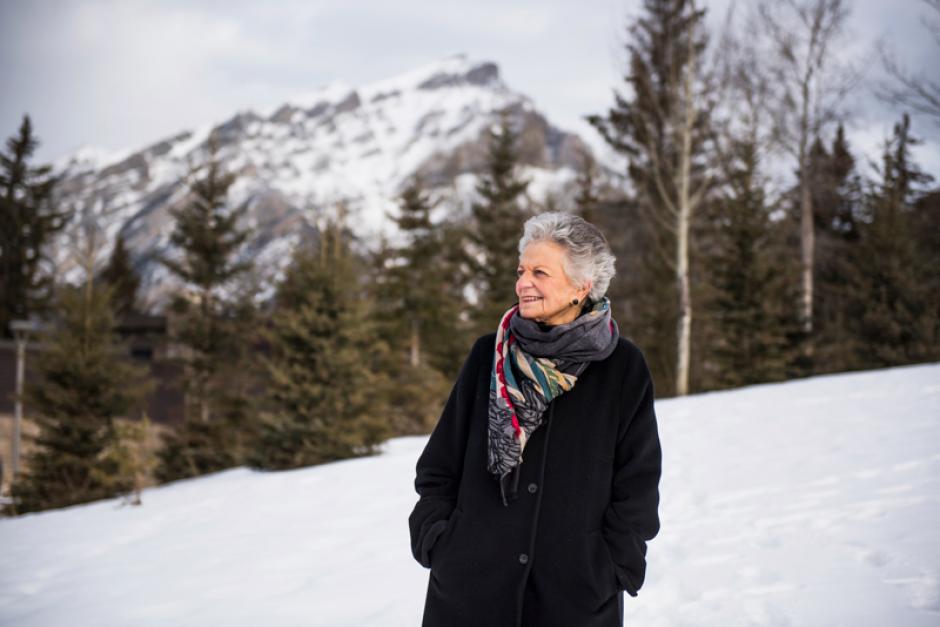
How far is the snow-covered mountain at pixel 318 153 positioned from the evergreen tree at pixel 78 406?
49.5 metres

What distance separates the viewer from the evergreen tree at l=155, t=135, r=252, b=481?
16672 millimetres

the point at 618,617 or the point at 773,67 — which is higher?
the point at 773,67

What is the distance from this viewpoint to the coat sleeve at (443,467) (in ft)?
6.58

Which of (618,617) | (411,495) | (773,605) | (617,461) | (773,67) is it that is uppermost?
(773,67)

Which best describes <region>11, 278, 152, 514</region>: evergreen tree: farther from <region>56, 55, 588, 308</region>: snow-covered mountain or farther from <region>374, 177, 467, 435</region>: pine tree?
<region>56, 55, 588, 308</region>: snow-covered mountain

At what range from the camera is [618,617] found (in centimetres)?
188

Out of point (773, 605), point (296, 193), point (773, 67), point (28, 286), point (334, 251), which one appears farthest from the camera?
point (296, 193)

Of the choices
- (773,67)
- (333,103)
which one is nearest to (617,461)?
(773,67)

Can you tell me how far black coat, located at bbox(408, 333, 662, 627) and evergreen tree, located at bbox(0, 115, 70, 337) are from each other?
1513 inches

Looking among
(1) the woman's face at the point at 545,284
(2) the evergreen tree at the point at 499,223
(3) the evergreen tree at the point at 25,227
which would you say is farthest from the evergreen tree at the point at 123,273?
(1) the woman's face at the point at 545,284

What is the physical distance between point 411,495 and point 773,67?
699 inches

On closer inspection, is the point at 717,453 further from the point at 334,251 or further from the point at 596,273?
the point at 334,251

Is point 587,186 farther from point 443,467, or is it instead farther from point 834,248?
point 443,467

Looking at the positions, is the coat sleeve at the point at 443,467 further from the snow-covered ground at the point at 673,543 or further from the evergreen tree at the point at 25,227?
the evergreen tree at the point at 25,227
